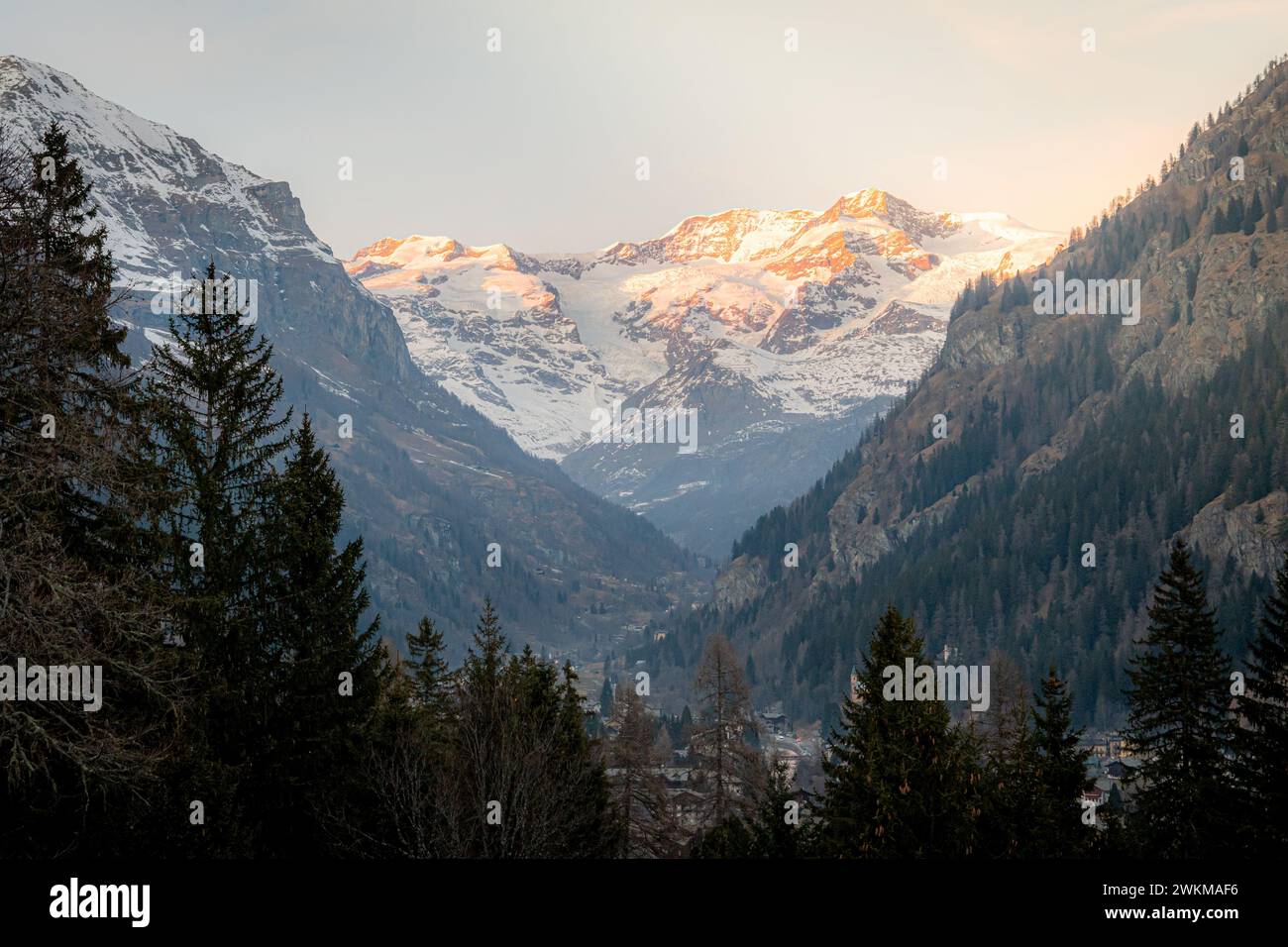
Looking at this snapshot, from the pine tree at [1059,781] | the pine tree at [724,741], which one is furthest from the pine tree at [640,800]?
the pine tree at [1059,781]

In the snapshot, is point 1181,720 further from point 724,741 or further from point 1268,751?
point 724,741

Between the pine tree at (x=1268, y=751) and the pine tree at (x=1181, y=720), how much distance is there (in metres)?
1.50

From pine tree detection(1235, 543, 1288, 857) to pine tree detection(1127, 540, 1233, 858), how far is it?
1500mm

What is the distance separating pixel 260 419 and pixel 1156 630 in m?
32.3

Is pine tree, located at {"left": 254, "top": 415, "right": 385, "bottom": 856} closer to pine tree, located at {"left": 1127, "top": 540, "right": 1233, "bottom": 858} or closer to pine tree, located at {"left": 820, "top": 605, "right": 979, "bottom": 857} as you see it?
pine tree, located at {"left": 820, "top": 605, "right": 979, "bottom": 857}

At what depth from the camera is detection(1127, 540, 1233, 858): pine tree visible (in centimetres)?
4028

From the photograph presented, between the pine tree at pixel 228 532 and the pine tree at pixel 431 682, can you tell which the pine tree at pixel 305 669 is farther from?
Result: the pine tree at pixel 431 682

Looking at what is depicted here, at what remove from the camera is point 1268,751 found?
35.7 m

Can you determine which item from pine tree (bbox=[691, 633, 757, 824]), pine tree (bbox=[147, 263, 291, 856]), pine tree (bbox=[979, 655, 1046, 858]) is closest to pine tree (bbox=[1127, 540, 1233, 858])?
pine tree (bbox=[979, 655, 1046, 858])

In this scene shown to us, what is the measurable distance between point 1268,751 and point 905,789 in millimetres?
10957

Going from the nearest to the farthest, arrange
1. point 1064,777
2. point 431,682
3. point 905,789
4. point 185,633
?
point 185,633 → point 905,789 → point 1064,777 → point 431,682

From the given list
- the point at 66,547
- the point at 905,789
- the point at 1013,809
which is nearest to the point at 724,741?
the point at 1013,809

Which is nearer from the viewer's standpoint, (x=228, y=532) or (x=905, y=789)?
(x=228, y=532)
